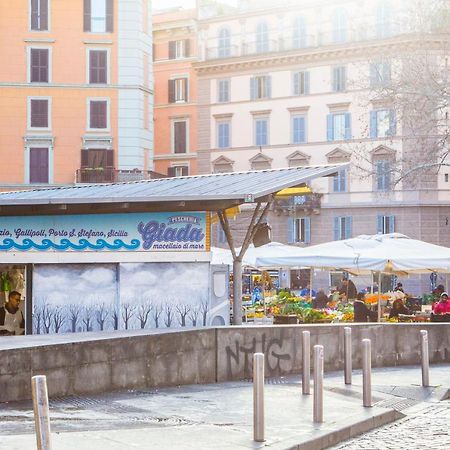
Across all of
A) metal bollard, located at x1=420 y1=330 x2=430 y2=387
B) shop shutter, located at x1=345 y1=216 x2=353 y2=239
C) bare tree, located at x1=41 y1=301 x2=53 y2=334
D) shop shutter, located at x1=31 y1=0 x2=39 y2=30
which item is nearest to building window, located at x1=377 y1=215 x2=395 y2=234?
shop shutter, located at x1=345 y1=216 x2=353 y2=239

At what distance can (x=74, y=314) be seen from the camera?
16.0 metres

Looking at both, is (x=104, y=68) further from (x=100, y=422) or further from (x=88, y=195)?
(x=100, y=422)

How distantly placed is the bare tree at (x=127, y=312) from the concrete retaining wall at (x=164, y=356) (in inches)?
82.3

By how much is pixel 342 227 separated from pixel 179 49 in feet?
51.9

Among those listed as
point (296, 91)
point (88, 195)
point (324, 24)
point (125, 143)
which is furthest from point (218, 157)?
point (88, 195)

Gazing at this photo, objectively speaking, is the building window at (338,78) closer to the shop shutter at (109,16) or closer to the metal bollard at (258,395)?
the shop shutter at (109,16)

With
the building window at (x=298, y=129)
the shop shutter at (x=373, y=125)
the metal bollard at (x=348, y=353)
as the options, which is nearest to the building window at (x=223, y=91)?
the building window at (x=298, y=129)

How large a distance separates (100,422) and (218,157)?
169ft

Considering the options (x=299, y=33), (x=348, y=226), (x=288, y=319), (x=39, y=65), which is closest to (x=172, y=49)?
(x=299, y=33)

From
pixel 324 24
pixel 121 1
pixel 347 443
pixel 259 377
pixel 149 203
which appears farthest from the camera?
pixel 324 24

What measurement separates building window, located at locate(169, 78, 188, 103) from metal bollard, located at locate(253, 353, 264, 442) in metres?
55.1

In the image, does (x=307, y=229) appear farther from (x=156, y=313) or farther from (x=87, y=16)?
(x=156, y=313)

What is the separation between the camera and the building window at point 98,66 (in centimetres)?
4794

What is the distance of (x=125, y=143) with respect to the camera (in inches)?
1892
